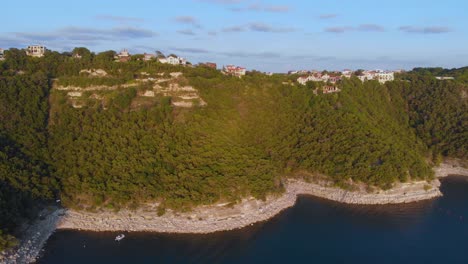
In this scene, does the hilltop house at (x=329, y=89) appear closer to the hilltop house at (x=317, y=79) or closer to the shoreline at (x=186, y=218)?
the hilltop house at (x=317, y=79)

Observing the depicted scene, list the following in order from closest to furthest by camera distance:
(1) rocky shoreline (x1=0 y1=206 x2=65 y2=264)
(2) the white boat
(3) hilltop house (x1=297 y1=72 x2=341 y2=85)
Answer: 1. (1) rocky shoreline (x1=0 y1=206 x2=65 y2=264)
2. (2) the white boat
3. (3) hilltop house (x1=297 y1=72 x2=341 y2=85)

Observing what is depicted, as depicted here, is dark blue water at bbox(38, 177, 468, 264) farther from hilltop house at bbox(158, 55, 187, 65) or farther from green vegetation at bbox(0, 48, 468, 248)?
hilltop house at bbox(158, 55, 187, 65)

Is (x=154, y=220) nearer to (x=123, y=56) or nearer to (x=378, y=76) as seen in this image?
(x=123, y=56)

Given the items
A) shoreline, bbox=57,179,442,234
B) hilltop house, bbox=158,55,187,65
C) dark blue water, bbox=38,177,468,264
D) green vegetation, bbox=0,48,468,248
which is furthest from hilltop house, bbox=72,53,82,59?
dark blue water, bbox=38,177,468,264

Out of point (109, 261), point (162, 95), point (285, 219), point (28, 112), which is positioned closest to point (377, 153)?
point (285, 219)

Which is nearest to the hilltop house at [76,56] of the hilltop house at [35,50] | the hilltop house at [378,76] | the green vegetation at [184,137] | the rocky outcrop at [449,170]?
the green vegetation at [184,137]

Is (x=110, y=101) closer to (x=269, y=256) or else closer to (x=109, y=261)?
(x=109, y=261)
